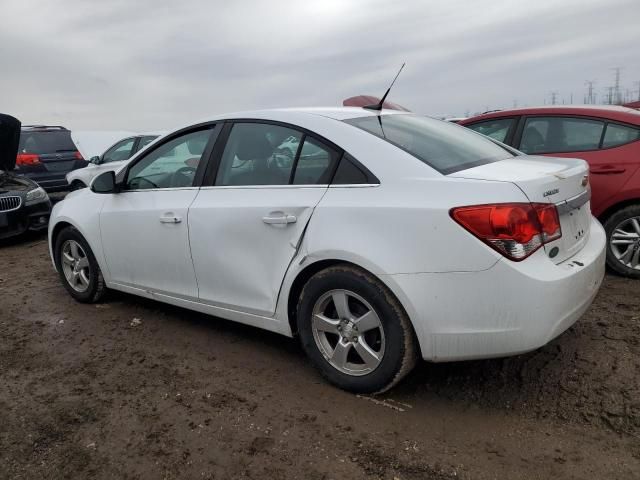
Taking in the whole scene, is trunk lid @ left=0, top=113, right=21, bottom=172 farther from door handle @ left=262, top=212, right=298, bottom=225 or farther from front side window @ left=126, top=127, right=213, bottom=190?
door handle @ left=262, top=212, right=298, bottom=225

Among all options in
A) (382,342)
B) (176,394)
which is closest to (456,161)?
(382,342)

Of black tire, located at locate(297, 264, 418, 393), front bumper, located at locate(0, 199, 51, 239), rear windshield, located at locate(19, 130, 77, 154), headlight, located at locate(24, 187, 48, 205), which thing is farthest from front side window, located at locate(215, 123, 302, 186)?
rear windshield, located at locate(19, 130, 77, 154)

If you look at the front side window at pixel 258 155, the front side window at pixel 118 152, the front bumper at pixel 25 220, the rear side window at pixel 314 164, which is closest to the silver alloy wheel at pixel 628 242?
the rear side window at pixel 314 164

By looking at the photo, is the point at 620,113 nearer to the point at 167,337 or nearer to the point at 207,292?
the point at 207,292

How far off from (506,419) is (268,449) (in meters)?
1.15

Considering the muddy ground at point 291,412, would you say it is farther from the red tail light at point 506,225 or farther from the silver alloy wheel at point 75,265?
the red tail light at point 506,225

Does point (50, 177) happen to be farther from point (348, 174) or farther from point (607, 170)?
point (607, 170)

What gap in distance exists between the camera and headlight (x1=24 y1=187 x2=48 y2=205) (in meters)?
7.49

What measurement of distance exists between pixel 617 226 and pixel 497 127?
1530mm

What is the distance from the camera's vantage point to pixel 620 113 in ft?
15.6

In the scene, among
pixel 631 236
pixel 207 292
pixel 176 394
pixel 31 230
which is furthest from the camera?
pixel 31 230

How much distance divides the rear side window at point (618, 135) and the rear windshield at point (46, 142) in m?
10.6

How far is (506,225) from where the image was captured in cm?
236

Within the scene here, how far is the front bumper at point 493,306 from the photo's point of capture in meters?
2.36
